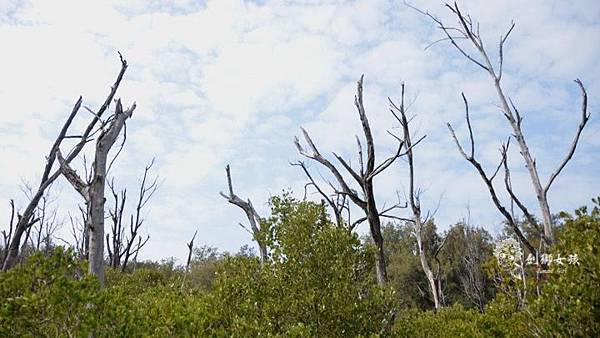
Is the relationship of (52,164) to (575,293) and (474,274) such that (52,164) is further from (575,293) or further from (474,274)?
(474,274)

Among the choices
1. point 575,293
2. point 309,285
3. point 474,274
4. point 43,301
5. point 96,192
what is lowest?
point 575,293

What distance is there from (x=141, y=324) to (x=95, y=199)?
11.0ft

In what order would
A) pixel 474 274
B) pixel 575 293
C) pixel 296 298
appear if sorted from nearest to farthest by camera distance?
pixel 575 293 < pixel 296 298 < pixel 474 274

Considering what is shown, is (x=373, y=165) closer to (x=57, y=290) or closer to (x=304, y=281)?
(x=304, y=281)

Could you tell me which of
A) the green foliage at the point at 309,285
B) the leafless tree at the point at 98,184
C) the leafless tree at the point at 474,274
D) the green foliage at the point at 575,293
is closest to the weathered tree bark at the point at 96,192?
the leafless tree at the point at 98,184

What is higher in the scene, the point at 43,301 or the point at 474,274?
the point at 474,274

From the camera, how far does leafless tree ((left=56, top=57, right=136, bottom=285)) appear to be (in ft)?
21.6

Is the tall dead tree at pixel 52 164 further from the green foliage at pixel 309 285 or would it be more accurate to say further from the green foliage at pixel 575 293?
the green foliage at pixel 575 293

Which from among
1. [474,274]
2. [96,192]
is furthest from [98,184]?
[474,274]

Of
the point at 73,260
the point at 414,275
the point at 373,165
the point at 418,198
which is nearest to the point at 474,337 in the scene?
the point at 373,165

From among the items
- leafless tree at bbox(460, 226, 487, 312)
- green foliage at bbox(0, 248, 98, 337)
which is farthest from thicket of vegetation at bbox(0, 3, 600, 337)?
leafless tree at bbox(460, 226, 487, 312)

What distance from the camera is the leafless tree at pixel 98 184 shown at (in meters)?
6.57

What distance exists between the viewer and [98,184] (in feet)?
21.9

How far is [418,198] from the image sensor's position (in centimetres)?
1402
